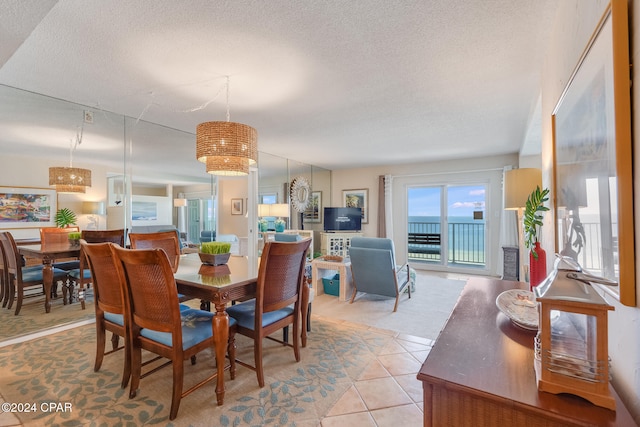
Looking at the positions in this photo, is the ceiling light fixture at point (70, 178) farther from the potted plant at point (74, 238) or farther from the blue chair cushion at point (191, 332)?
the blue chair cushion at point (191, 332)

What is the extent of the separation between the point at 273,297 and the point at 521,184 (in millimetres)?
2204

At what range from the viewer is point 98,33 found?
1787 mm

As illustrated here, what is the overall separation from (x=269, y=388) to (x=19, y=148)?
362 centimetres

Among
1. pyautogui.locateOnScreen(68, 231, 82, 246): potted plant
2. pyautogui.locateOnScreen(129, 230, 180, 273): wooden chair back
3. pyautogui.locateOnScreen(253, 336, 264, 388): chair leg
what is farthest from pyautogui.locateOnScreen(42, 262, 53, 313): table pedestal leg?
pyautogui.locateOnScreen(253, 336, 264, 388): chair leg

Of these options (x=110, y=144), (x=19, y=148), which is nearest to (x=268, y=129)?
(x=110, y=144)

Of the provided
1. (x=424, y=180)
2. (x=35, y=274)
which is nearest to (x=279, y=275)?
(x=35, y=274)

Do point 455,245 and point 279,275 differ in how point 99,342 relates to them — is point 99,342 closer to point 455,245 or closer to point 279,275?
point 279,275

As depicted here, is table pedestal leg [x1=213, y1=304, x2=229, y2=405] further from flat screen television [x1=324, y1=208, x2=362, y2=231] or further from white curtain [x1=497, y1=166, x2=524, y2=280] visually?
white curtain [x1=497, y1=166, x2=524, y2=280]

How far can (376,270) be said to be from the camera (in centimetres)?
349

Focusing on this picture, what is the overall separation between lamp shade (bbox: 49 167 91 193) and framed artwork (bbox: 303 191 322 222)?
4407 millimetres

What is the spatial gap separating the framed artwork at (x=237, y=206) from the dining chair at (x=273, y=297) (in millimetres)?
3145

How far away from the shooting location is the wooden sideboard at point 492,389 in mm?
673

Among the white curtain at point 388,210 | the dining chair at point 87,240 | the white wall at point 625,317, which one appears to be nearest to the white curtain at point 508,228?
the white curtain at point 388,210

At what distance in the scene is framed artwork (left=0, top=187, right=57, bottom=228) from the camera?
287cm
